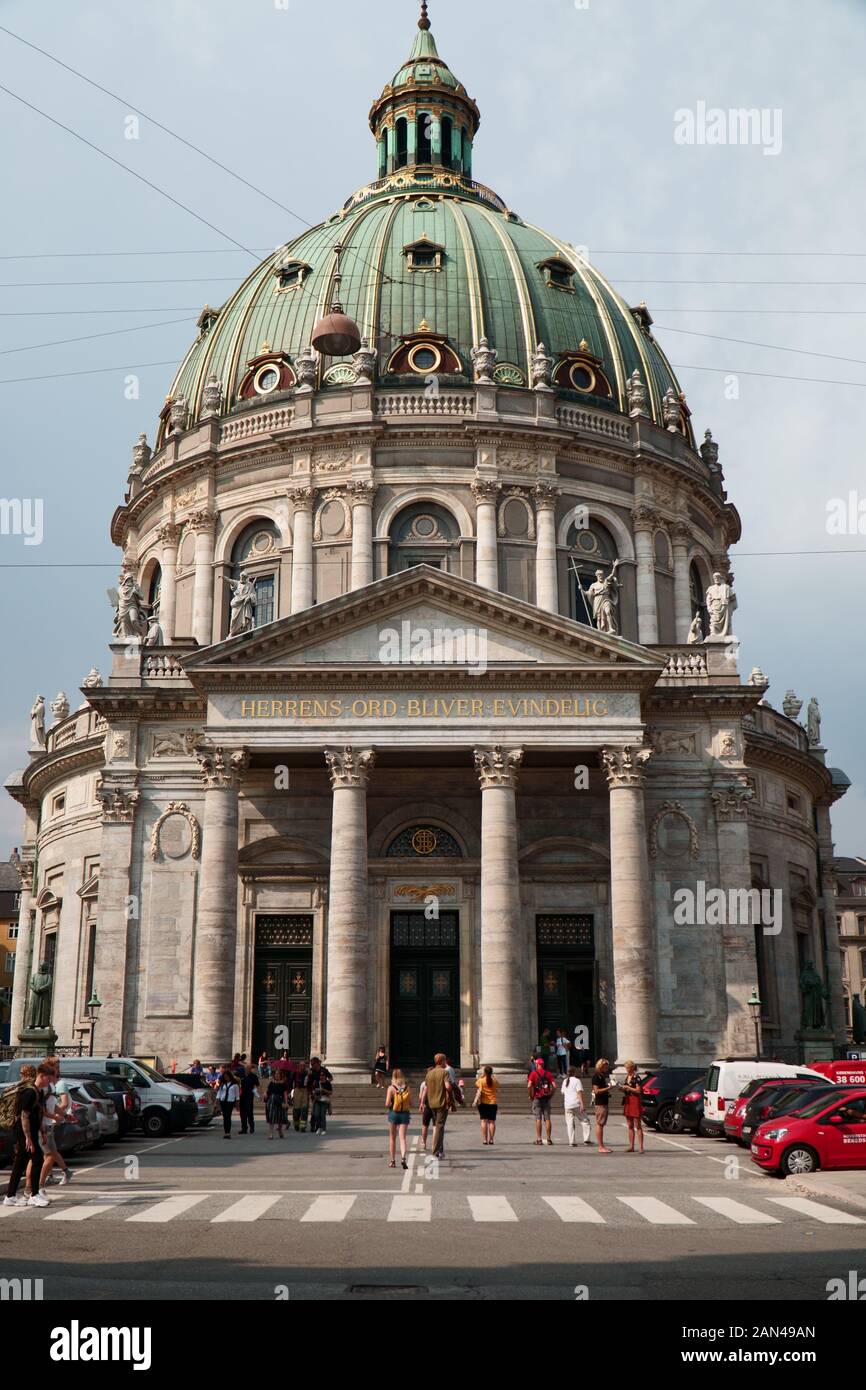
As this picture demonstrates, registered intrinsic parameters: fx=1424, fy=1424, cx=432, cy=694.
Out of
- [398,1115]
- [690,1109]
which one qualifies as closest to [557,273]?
[690,1109]

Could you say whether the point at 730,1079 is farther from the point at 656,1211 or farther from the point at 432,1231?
the point at 432,1231

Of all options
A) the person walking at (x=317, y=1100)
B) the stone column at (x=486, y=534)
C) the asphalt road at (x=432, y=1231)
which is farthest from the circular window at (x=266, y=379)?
the asphalt road at (x=432, y=1231)

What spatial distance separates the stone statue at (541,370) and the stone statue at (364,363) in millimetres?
6248

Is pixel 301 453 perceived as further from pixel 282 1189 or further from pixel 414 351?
pixel 282 1189

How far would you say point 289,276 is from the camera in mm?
60625

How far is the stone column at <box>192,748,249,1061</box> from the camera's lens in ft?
128

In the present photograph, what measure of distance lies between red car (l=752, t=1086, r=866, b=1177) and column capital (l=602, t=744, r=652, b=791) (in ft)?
61.1

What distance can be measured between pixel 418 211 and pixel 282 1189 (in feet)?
166

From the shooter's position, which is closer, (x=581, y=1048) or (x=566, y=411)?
(x=581, y=1048)

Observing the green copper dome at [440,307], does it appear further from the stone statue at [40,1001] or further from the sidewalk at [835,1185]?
the sidewalk at [835,1185]

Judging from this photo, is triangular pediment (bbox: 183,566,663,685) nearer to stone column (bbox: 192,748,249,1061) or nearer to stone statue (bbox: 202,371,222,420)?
stone column (bbox: 192,748,249,1061)

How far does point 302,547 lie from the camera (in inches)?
2100
